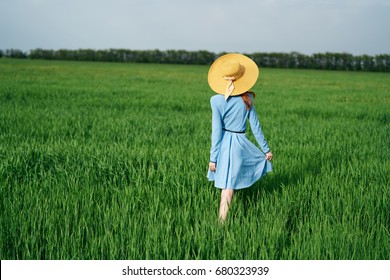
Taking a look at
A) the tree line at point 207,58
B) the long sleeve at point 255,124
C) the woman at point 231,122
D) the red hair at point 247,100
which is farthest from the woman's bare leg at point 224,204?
the tree line at point 207,58

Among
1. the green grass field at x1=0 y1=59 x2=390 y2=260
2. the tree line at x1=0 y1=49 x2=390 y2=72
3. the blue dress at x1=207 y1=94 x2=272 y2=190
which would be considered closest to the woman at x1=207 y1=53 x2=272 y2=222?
the blue dress at x1=207 y1=94 x2=272 y2=190

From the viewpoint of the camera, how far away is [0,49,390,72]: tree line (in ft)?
250

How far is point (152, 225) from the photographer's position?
2742 millimetres

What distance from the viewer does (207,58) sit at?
80.0m

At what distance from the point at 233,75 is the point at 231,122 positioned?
0.37 metres

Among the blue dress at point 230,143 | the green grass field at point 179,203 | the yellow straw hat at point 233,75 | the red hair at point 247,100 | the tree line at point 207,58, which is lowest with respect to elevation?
the green grass field at point 179,203

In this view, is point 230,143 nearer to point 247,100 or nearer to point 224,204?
point 247,100

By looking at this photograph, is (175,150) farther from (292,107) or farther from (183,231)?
(292,107)

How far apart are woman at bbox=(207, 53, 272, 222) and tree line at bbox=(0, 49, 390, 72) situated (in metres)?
73.4

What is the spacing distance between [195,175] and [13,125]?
498cm

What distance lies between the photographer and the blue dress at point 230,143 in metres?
3.16

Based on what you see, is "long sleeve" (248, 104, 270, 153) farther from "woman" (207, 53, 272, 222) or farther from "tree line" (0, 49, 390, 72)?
"tree line" (0, 49, 390, 72)

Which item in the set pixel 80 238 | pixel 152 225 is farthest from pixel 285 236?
pixel 80 238

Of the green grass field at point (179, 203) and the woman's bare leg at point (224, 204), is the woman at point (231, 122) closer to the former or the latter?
the woman's bare leg at point (224, 204)
